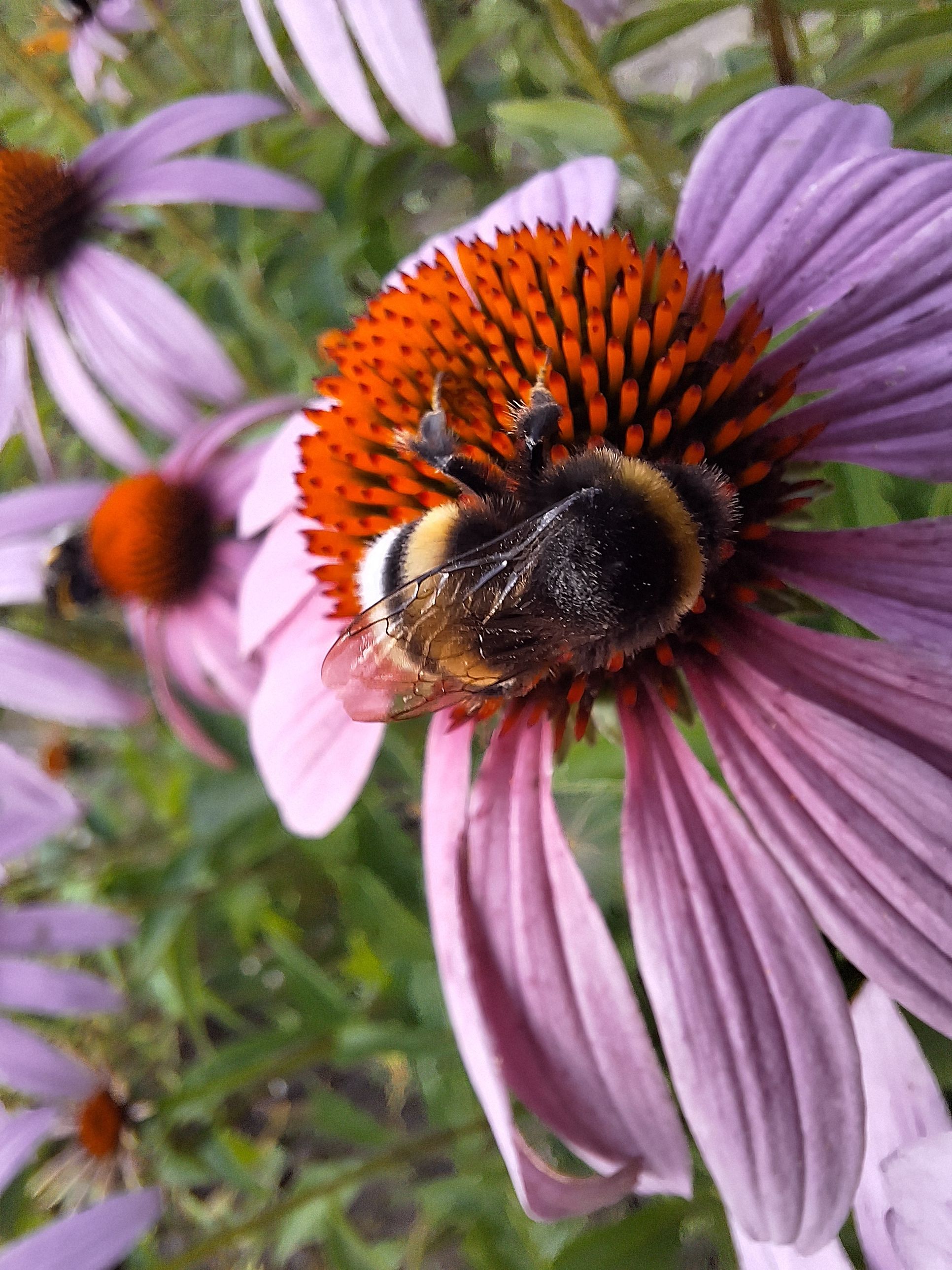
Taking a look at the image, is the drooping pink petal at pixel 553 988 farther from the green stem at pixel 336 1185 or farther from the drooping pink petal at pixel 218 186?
the drooping pink petal at pixel 218 186

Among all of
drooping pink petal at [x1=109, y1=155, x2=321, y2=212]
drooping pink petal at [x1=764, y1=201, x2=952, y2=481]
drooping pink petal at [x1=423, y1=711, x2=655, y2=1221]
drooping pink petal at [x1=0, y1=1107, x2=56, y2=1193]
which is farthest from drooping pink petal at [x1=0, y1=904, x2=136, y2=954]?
drooping pink petal at [x1=764, y1=201, x2=952, y2=481]

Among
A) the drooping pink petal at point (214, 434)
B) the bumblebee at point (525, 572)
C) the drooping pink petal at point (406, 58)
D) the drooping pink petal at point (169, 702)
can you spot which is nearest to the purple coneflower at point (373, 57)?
the drooping pink petal at point (406, 58)

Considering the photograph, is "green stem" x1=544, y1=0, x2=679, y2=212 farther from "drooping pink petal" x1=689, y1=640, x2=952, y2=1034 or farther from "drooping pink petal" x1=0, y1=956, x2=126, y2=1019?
"drooping pink petal" x1=0, y1=956, x2=126, y2=1019

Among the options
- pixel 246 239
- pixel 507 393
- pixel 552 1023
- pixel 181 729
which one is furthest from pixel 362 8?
pixel 181 729

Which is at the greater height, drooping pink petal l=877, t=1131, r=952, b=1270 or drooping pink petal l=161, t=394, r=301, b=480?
drooping pink petal l=161, t=394, r=301, b=480

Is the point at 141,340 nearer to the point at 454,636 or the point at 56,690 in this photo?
the point at 56,690

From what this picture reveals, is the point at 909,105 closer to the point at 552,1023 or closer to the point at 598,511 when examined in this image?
the point at 598,511
